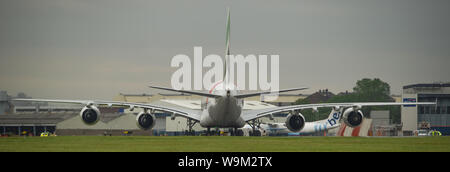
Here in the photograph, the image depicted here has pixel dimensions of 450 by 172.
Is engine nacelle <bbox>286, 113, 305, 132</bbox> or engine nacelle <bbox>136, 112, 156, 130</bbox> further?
engine nacelle <bbox>286, 113, 305, 132</bbox>

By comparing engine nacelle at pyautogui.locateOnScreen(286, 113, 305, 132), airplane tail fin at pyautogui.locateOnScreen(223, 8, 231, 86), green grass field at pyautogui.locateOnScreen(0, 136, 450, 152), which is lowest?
green grass field at pyautogui.locateOnScreen(0, 136, 450, 152)

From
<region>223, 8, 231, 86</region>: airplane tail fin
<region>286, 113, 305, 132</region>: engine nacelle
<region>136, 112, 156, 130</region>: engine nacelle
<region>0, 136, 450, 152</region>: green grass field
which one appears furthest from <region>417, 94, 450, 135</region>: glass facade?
<region>0, 136, 450, 152</region>: green grass field

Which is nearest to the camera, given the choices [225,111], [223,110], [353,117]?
[223,110]

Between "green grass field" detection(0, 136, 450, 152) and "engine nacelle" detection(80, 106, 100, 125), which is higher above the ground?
"engine nacelle" detection(80, 106, 100, 125)

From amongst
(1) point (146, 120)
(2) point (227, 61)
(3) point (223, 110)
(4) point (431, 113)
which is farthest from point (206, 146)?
(4) point (431, 113)

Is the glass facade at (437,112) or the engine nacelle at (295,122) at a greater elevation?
the glass facade at (437,112)

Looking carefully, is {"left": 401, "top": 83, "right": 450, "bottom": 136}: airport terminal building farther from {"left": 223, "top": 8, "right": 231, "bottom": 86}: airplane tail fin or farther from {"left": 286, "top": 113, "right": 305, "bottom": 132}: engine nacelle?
{"left": 223, "top": 8, "right": 231, "bottom": 86}: airplane tail fin

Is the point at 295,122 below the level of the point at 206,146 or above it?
above

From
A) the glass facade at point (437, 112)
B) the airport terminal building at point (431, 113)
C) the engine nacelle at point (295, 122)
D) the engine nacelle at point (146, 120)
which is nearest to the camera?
the engine nacelle at point (146, 120)

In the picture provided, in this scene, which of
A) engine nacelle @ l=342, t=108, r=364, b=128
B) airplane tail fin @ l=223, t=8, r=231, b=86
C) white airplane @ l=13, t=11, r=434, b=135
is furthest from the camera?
engine nacelle @ l=342, t=108, r=364, b=128

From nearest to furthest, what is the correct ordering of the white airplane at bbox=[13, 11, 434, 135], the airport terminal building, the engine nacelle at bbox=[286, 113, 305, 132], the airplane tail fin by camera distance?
1. the airplane tail fin
2. the white airplane at bbox=[13, 11, 434, 135]
3. the engine nacelle at bbox=[286, 113, 305, 132]
4. the airport terminal building

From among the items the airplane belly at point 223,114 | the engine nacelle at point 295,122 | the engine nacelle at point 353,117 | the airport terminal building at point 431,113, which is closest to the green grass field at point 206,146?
the airplane belly at point 223,114

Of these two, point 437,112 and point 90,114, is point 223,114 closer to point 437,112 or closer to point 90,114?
point 90,114

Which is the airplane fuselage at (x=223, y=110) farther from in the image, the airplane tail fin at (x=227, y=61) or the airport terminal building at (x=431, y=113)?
the airport terminal building at (x=431, y=113)
